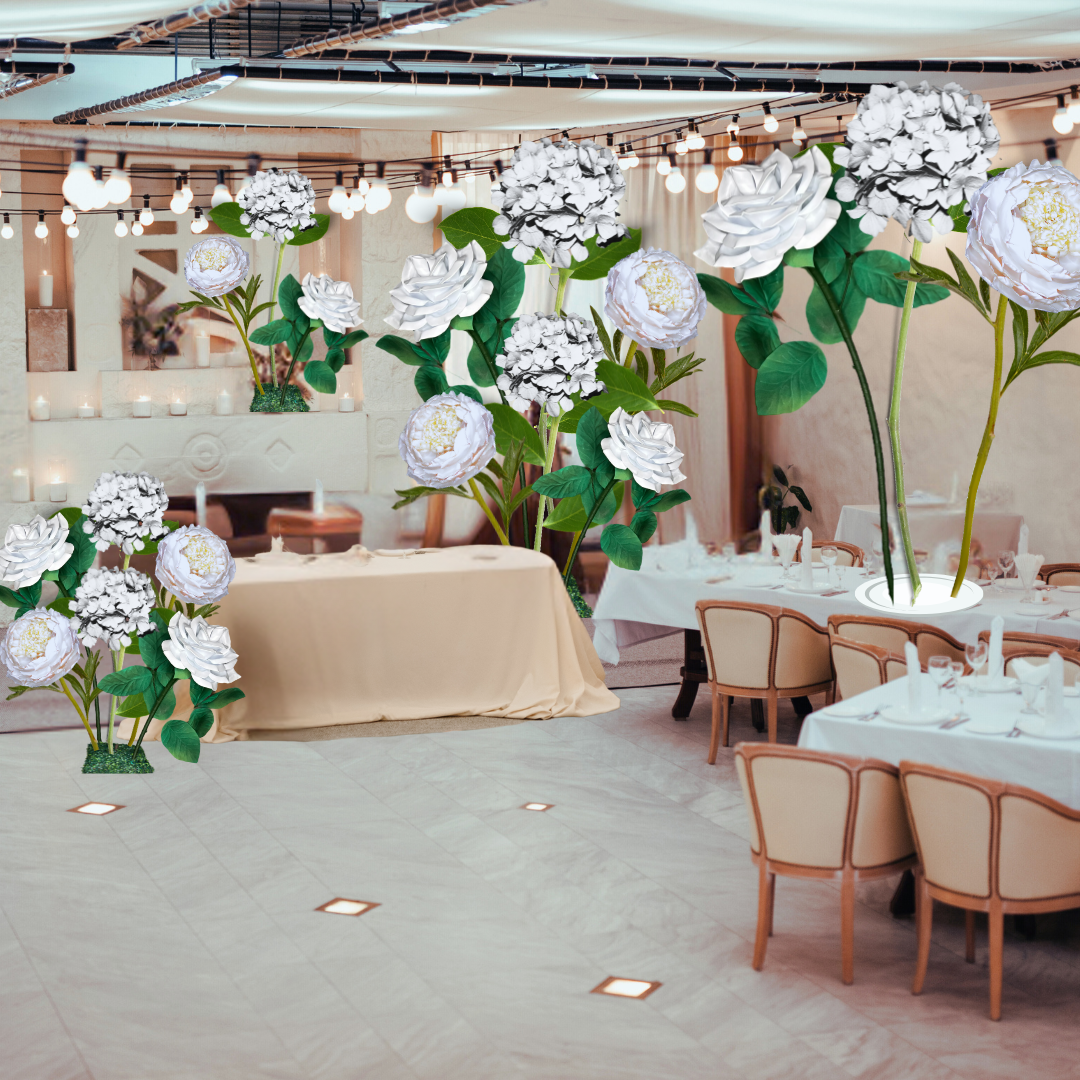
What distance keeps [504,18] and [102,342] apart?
7179 millimetres

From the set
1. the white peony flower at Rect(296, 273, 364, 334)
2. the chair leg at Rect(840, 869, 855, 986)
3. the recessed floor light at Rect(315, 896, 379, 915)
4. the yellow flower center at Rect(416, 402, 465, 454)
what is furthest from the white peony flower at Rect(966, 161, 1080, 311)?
the recessed floor light at Rect(315, 896, 379, 915)

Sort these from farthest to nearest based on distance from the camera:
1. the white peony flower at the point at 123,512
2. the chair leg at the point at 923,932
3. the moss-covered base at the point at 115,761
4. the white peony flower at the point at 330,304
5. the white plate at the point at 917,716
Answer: the moss-covered base at the point at 115,761, the white peony flower at the point at 123,512, the white plate at the point at 917,716, the chair leg at the point at 923,932, the white peony flower at the point at 330,304

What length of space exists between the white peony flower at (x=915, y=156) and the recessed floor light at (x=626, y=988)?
11.7ft

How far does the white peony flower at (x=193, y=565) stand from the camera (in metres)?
5.39

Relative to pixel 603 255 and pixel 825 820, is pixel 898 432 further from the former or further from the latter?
pixel 825 820

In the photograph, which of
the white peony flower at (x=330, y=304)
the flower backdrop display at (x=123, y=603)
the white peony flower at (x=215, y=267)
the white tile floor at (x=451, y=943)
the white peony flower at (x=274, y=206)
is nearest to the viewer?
the white peony flower at (x=330, y=304)

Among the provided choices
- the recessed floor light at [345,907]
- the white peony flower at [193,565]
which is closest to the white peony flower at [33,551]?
the white peony flower at [193,565]

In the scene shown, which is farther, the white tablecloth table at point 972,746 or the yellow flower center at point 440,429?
the white tablecloth table at point 972,746

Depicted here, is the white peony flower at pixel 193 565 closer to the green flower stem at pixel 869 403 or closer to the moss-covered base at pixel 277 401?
the moss-covered base at pixel 277 401

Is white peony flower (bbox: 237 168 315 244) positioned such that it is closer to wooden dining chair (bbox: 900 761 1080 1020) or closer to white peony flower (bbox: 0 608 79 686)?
wooden dining chair (bbox: 900 761 1080 1020)

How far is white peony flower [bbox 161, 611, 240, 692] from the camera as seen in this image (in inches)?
236

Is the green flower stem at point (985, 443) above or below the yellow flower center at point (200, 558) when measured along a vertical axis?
above

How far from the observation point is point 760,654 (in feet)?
22.2

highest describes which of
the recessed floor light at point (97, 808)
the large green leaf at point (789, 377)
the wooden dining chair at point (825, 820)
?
the large green leaf at point (789, 377)
